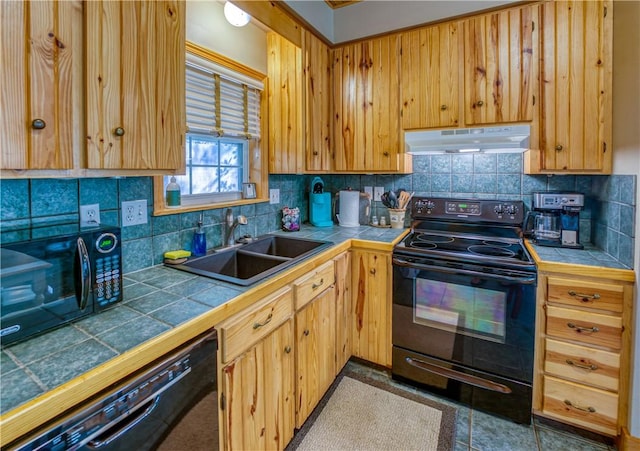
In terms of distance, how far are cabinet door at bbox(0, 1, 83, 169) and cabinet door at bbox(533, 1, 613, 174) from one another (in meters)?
2.30

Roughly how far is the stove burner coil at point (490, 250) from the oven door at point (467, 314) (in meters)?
0.17

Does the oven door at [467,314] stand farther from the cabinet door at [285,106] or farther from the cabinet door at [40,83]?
the cabinet door at [40,83]

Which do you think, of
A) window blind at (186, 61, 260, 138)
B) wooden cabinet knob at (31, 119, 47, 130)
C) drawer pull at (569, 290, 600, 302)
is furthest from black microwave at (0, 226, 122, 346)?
drawer pull at (569, 290, 600, 302)

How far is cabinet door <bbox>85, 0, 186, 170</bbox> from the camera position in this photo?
0.99 m

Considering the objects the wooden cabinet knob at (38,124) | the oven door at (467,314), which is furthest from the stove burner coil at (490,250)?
the wooden cabinet knob at (38,124)

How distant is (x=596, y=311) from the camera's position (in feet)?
5.32

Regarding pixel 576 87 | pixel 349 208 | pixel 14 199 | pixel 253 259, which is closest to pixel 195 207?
pixel 253 259

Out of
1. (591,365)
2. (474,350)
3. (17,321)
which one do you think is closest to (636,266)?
(591,365)

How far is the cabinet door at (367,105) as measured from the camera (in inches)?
93.0

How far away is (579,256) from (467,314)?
69cm

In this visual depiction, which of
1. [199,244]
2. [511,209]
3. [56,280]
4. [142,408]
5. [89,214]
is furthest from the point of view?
[511,209]

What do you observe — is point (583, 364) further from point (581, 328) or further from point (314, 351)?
point (314, 351)

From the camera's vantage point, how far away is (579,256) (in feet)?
5.87

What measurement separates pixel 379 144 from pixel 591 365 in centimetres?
182
